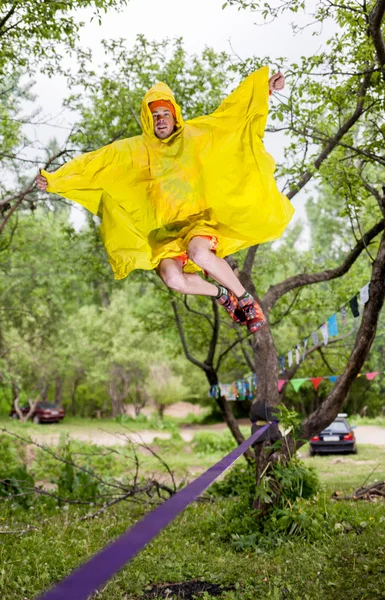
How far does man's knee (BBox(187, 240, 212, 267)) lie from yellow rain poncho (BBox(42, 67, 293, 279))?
0.07 meters

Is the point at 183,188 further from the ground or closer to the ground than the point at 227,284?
further from the ground

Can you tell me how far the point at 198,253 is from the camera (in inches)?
123

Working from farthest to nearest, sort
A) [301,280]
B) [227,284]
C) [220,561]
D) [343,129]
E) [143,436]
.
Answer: [143,436] → [301,280] → [343,129] → [220,561] → [227,284]

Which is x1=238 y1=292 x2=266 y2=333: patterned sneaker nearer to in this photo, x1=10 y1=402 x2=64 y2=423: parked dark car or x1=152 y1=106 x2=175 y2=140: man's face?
x1=152 y1=106 x2=175 y2=140: man's face

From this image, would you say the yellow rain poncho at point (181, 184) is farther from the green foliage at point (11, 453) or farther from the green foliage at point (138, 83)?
the green foliage at point (11, 453)

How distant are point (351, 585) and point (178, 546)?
154 centimetres

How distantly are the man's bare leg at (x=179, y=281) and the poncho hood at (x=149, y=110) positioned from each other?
67cm

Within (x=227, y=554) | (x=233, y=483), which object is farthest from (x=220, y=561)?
(x=233, y=483)

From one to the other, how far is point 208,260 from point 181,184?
432mm

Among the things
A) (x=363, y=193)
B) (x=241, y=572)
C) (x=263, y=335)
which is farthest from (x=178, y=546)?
(x=363, y=193)

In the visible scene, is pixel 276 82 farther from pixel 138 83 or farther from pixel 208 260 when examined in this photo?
pixel 138 83

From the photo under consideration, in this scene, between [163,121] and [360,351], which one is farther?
[360,351]

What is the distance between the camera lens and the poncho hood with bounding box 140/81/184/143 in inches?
118

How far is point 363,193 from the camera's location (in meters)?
6.38
